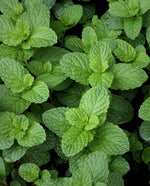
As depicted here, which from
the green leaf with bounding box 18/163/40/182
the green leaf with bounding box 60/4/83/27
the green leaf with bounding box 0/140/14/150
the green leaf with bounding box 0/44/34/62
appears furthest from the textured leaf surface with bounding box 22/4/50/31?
the green leaf with bounding box 18/163/40/182

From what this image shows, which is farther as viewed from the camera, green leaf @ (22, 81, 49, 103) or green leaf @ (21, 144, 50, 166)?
green leaf @ (21, 144, 50, 166)

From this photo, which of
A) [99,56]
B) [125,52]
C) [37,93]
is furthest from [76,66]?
[125,52]

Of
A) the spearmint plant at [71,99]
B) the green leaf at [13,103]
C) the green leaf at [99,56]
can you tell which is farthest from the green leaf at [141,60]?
the green leaf at [13,103]

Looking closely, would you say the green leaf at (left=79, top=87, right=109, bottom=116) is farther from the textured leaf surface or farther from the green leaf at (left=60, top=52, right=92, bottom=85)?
the textured leaf surface

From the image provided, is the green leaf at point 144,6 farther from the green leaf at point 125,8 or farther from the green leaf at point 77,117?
the green leaf at point 77,117

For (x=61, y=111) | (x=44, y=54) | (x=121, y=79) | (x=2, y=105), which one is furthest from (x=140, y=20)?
(x=2, y=105)
